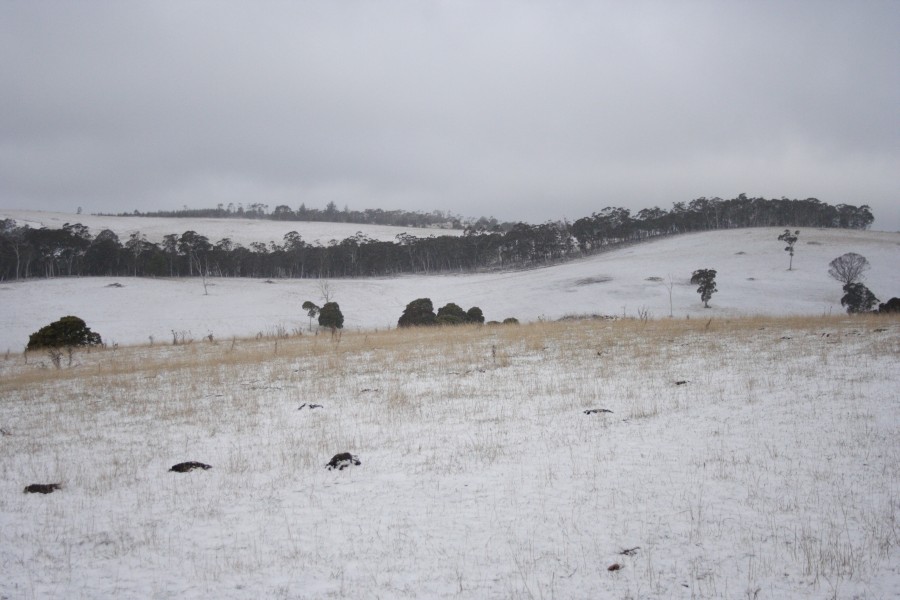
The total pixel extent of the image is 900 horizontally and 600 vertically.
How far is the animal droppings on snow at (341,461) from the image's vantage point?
7.36m

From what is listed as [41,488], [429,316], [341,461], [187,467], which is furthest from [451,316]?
[41,488]

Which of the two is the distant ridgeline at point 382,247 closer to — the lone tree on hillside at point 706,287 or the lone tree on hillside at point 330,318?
the lone tree on hillside at point 330,318

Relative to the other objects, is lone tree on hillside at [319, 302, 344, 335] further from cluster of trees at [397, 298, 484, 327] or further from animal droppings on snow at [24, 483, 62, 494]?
animal droppings on snow at [24, 483, 62, 494]

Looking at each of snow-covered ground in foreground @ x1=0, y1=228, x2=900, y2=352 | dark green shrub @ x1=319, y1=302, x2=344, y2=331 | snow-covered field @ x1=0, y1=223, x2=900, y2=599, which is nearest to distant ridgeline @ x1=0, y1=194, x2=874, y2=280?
snow-covered ground in foreground @ x1=0, y1=228, x2=900, y2=352

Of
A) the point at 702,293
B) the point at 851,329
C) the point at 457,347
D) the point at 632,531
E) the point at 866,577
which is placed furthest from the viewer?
the point at 702,293

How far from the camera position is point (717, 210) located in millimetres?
133875

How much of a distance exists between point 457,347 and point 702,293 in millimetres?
46998

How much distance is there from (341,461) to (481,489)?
2.35 m

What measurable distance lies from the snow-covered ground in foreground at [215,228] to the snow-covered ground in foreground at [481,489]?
13035 cm

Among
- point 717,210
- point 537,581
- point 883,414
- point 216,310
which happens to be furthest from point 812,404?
point 717,210

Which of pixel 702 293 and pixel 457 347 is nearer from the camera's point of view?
pixel 457 347

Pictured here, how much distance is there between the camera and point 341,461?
7488 millimetres

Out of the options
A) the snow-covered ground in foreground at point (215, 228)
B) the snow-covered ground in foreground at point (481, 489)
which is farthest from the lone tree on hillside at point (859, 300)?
the snow-covered ground in foreground at point (215, 228)

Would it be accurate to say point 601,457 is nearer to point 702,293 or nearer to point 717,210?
point 702,293
